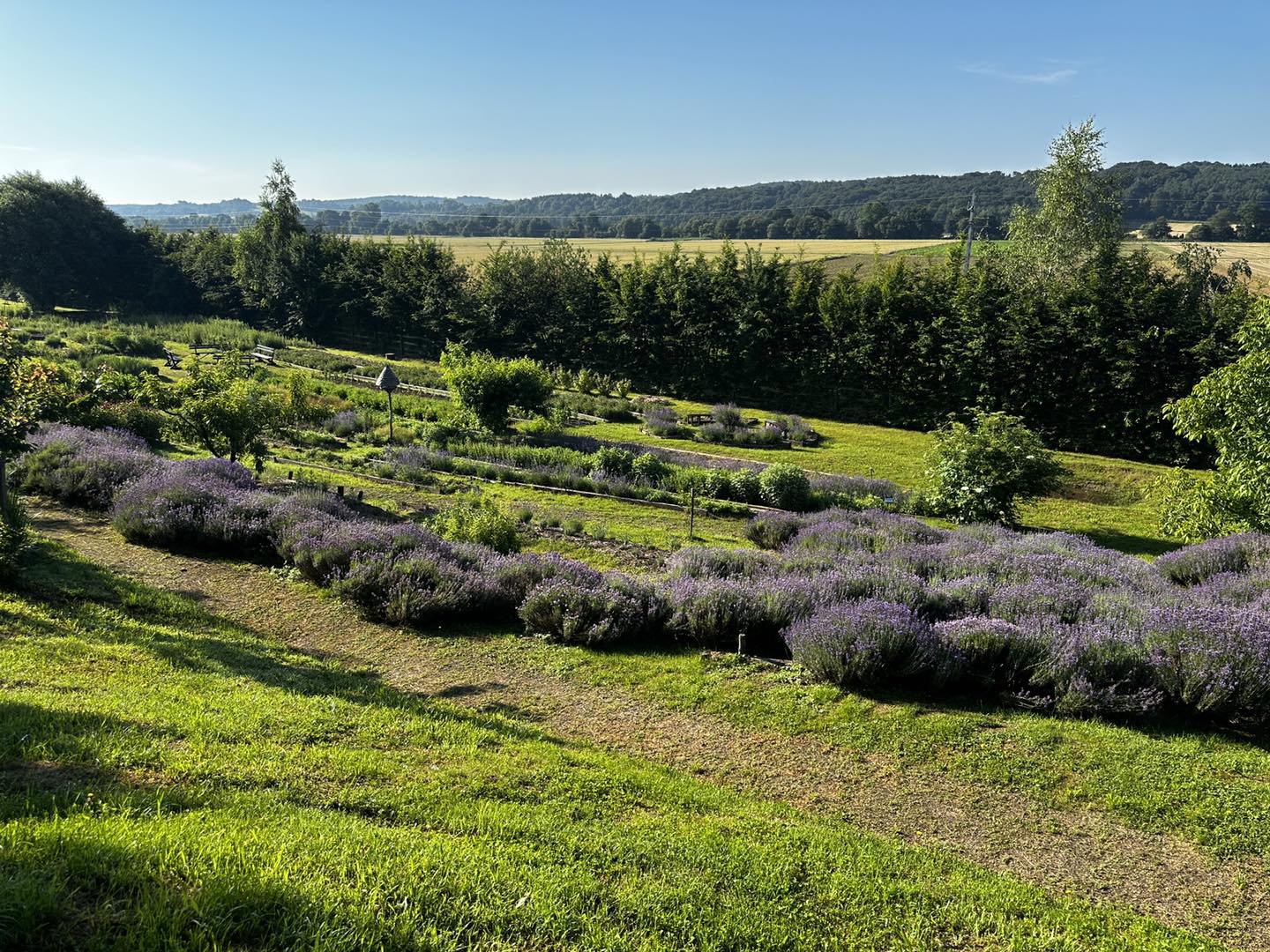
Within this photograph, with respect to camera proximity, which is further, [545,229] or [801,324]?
[545,229]

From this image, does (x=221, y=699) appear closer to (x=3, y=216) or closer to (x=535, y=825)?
(x=535, y=825)

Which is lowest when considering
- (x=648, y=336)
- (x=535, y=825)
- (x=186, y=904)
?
(x=535, y=825)

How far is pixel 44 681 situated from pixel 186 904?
4111 mm

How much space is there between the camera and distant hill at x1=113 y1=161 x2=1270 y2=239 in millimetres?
60219

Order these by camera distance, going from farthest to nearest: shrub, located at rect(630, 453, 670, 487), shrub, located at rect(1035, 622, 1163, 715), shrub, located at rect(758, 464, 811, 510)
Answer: shrub, located at rect(630, 453, 670, 487)
shrub, located at rect(758, 464, 811, 510)
shrub, located at rect(1035, 622, 1163, 715)

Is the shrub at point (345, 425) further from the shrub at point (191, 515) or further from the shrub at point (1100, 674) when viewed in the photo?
the shrub at point (1100, 674)

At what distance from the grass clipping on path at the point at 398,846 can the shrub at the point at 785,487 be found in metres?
10.3

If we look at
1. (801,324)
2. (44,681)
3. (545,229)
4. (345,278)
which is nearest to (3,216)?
(345,278)

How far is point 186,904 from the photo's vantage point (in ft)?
8.87

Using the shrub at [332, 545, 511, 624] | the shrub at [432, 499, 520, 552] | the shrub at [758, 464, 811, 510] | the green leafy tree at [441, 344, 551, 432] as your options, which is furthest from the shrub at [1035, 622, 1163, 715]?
the green leafy tree at [441, 344, 551, 432]

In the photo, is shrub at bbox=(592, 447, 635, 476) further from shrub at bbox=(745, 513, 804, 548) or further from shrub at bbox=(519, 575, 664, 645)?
shrub at bbox=(519, 575, 664, 645)

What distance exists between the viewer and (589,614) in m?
8.05

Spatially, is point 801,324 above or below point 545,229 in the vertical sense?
below

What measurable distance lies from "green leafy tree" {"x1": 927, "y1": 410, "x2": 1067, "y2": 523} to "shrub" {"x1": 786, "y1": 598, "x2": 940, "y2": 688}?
8.92 m
